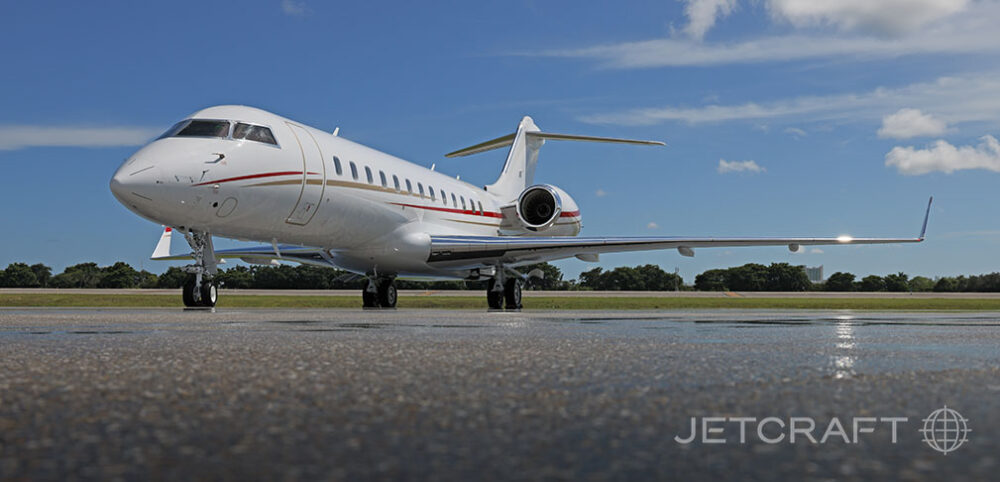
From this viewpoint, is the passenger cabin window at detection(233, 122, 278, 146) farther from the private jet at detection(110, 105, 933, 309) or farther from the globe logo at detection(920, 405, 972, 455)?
the globe logo at detection(920, 405, 972, 455)

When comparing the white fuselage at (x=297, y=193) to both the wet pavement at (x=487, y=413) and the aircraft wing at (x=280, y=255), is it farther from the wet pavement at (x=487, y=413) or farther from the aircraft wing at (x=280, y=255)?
the wet pavement at (x=487, y=413)

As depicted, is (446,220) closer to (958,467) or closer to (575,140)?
(575,140)

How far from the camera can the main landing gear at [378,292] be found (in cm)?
1997

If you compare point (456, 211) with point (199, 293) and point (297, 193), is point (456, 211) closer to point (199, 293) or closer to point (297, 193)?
point (297, 193)

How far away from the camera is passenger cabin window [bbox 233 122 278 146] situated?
43.6 ft

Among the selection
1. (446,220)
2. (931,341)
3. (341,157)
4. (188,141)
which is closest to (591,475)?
(931,341)

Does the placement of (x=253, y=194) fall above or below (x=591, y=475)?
above

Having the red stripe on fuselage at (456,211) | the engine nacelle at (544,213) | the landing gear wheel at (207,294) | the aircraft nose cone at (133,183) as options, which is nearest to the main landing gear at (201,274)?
the landing gear wheel at (207,294)

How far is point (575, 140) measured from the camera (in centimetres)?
2912

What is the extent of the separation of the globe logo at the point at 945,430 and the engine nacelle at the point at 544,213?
62.0 feet

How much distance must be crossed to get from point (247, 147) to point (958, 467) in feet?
41.4

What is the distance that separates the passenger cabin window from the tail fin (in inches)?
481

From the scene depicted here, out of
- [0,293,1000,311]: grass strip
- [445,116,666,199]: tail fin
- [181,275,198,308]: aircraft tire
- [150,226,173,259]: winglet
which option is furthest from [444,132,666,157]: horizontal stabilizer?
[181,275,198,308]: aircraft tire

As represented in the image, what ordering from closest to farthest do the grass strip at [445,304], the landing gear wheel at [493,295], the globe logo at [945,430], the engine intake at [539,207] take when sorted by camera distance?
the globe logo at [945,430] < the landing gear wheel at [493,295] < the engine intake at [539,207] < the grass strip at [445,304]
